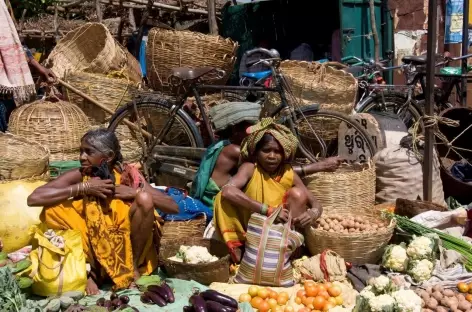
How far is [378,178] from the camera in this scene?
527cm

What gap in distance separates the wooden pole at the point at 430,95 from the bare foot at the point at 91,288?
2.75 metres

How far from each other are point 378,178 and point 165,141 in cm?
215

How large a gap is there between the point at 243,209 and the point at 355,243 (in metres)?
0.81

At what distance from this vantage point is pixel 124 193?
366 centimetres

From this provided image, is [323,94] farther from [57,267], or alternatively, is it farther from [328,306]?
[57,267]

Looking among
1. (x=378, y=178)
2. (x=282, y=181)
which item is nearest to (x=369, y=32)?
(x=378, y=178)

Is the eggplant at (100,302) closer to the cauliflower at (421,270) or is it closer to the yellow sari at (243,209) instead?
the yellow sari at (243,209)

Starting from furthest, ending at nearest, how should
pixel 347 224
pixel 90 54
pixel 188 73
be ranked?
pixel 90 54, pixel 188 73, pixel 347 224

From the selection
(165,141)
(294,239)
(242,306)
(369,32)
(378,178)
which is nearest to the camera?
(242,306)

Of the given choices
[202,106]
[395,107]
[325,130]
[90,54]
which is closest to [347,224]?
[325,130]

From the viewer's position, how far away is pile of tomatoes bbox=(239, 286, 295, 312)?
3449 mm

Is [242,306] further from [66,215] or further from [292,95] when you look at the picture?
[292,95]

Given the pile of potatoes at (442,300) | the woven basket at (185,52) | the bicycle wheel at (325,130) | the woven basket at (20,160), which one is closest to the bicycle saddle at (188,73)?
the woven basket at (185,52)

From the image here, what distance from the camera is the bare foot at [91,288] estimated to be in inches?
141
